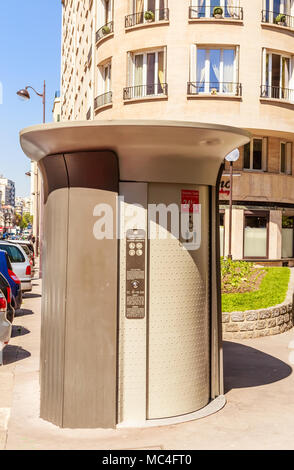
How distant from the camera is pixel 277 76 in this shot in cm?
2505

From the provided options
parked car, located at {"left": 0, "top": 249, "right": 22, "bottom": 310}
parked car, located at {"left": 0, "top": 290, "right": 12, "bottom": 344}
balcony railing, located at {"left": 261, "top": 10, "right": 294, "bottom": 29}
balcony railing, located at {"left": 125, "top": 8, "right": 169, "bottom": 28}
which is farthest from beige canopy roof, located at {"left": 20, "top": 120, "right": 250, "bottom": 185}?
balcony railing, located at {"left": 261, "top": 10, "right": 294, "bottom": 29}

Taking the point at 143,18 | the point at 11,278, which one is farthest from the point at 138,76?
the point at 11,278

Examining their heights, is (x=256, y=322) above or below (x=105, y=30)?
below

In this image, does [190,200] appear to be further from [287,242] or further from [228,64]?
[287,242]

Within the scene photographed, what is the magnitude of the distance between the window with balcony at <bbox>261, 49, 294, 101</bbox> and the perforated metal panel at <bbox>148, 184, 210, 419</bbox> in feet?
63.2

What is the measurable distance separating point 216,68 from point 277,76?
112 inches

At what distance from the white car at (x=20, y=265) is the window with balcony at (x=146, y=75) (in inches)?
369

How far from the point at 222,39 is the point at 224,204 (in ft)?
22.9

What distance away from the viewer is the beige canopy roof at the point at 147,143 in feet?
19.3

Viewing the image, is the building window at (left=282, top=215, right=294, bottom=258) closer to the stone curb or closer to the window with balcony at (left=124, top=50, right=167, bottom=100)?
the window with balcony at (left=124, top=50, right=167, bottom=100)

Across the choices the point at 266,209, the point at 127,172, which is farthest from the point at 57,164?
the point at 266,209

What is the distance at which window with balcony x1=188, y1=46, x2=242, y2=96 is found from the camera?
24.1 meters

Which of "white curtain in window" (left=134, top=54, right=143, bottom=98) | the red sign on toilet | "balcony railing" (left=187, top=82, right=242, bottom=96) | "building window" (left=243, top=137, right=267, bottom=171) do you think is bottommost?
the red sign on toilet

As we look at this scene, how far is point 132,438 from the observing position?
5.85m
